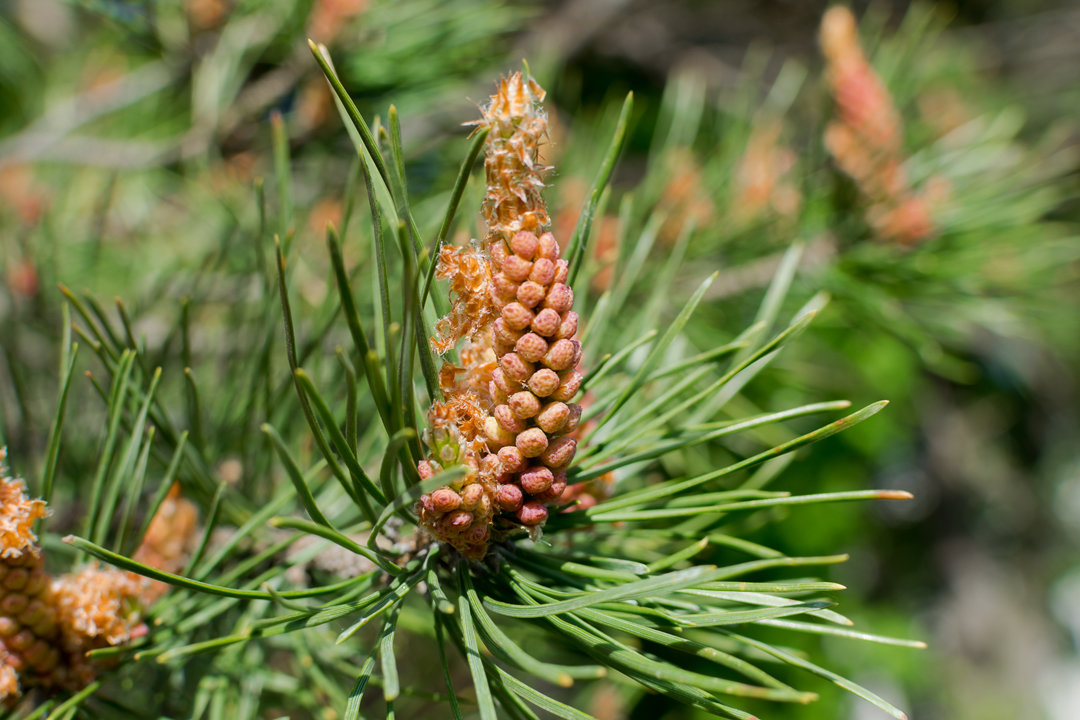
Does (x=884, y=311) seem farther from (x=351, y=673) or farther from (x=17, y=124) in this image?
(x=17, y=124)

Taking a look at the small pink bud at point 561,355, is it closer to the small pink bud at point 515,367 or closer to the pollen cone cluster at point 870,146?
the small pink bud at point 515,367

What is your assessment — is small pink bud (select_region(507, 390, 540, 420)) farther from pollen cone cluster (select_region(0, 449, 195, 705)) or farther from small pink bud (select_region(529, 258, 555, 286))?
pollen cone cluster (select_region(0, 449, 195, 705))

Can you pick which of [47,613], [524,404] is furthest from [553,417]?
[47,613]

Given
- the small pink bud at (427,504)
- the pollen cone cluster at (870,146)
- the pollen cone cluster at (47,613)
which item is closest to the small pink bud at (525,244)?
the small pink bud at (427,504)

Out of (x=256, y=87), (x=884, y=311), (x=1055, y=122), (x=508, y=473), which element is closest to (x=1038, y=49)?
(x=1055, y=122)

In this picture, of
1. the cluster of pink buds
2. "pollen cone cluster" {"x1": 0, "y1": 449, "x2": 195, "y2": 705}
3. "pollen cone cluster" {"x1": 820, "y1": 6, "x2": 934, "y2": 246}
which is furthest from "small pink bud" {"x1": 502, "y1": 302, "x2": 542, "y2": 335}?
"pollen cone cluster" {"x1": 820, "y1": 6, "x2": 934, "y2": 246}

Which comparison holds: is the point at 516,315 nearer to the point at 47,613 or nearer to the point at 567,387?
the point at 567,387

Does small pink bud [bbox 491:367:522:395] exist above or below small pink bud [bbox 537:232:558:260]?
below
